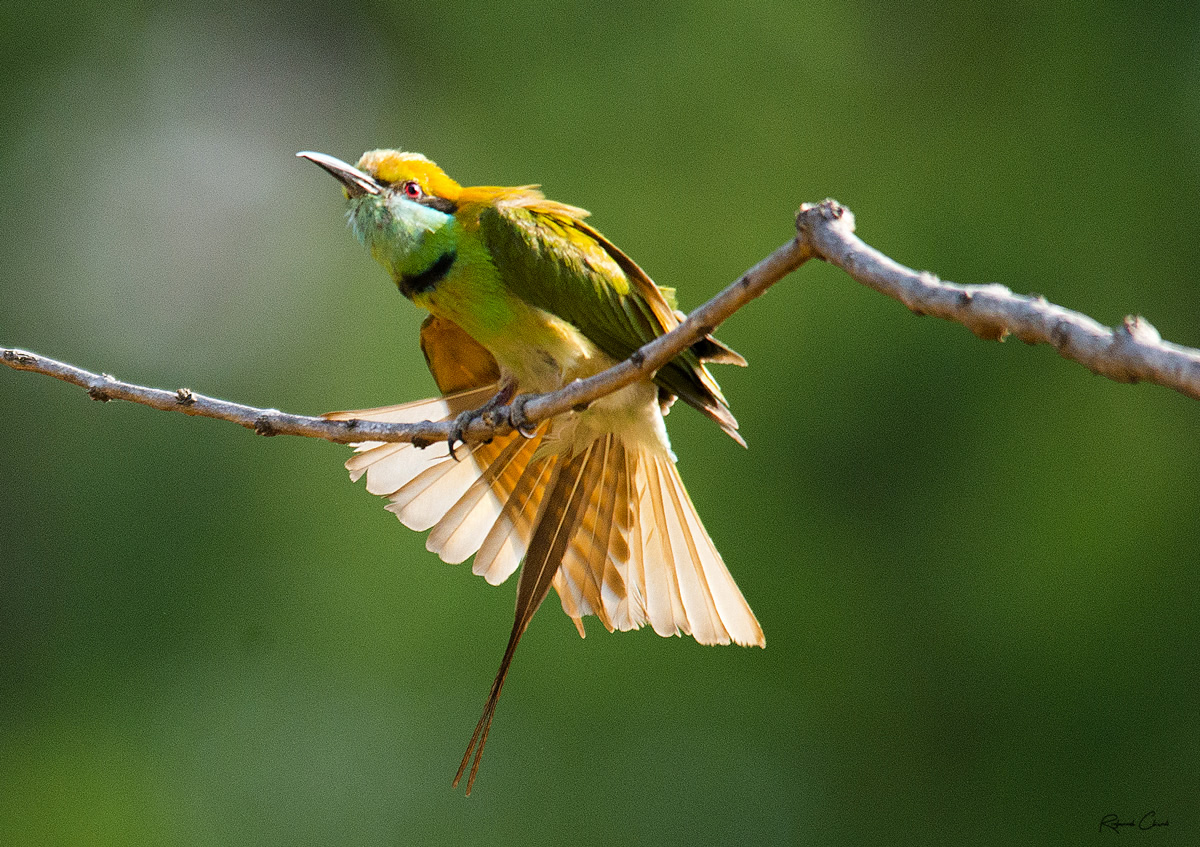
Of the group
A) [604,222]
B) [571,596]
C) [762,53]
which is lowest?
[571,596]

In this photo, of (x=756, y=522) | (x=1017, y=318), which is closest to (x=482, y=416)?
(x=1017, y=318)

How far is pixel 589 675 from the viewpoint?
513cm

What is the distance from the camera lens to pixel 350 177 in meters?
2.24

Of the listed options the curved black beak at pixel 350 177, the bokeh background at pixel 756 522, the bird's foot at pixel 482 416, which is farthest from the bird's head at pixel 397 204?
the bokeh background at pixel 756 522

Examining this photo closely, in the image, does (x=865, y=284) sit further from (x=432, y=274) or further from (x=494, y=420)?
(x=432, y=274)

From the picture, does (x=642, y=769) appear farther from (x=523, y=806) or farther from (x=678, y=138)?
(x=678, y=138)

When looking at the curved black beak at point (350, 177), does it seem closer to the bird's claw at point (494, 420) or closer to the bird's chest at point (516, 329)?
the bird's chest at point (516, 329)

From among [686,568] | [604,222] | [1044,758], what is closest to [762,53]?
[604,222]

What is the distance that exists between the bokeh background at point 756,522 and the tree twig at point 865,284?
10.0ft

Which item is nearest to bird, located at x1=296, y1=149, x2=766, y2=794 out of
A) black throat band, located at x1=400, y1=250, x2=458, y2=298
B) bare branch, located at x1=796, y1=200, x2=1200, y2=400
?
black throat band, located at x1=400, y1=250, x2=458, y2=298

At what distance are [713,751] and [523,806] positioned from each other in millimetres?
949

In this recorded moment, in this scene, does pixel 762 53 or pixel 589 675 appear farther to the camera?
pixel 762 53

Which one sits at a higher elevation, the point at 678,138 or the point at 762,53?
the point at 762,53

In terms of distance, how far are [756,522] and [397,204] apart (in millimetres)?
3399
